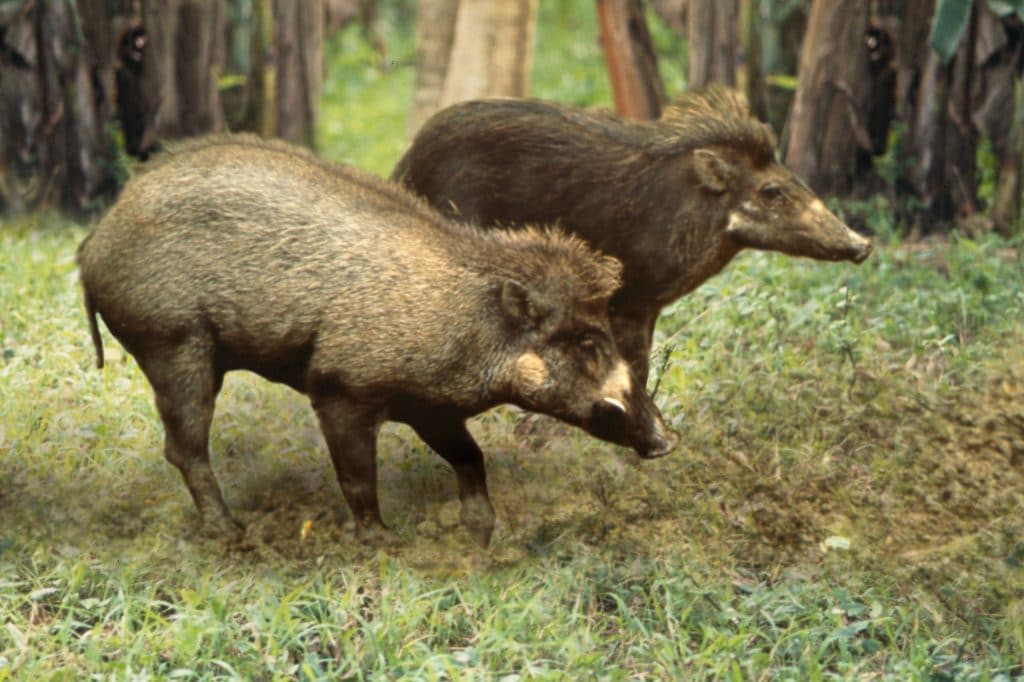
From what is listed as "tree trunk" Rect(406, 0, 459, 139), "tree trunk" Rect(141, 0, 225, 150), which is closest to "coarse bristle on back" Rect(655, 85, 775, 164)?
"tree trunk" Rect(141, 0, 225, 150)

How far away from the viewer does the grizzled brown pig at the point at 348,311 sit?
5117 mm

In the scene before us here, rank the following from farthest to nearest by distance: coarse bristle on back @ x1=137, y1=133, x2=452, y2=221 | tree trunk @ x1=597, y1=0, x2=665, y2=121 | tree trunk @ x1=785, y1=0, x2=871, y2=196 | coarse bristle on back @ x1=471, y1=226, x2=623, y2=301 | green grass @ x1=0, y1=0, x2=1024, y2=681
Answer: tree trunk @ x1=597, y1=0, x2=665, y2=121 < tree trunk @ x1=785, y1=0, x2=871, y2=196 < coarse bristle on back @ x1=137, y1=133, x2=452, y2=221 < coarse bristle on back @ x1=471, y1=226, x2=623, y2=301 < green grass @ x1=0, y1=0, x2=1024, y2=681

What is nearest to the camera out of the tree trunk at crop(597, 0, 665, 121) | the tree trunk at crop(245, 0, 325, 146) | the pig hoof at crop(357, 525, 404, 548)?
the pig hoof at crop(357, 525, 404, 548)

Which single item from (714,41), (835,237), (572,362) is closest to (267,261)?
(572,362)

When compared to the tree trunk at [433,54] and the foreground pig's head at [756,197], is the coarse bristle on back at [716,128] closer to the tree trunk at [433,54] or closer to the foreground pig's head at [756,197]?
the foreground pig's head at [756,197]

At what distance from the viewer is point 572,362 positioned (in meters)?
5.15

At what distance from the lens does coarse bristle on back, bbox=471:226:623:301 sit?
5188mm

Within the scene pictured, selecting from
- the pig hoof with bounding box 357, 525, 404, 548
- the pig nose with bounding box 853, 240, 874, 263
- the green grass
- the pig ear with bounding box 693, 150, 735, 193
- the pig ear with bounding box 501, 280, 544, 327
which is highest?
the pig ear with bounding box 693, 150, 735, 193

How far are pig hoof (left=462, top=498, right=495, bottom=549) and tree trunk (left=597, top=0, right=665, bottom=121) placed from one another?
171 inches

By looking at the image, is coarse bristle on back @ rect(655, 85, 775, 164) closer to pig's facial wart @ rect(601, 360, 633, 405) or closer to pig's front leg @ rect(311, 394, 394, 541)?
pig's facial wart @ rect(601, 360, 633, 405)

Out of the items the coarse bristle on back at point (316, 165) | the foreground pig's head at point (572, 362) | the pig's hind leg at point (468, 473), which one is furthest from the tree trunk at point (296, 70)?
the foreground pig's head at point (572, 362)

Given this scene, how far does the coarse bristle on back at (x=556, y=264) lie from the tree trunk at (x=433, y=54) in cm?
450

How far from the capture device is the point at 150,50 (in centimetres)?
892

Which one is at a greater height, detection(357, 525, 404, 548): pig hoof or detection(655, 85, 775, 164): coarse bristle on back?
detection(655, 85, 775, 164): coarse bristle on back
